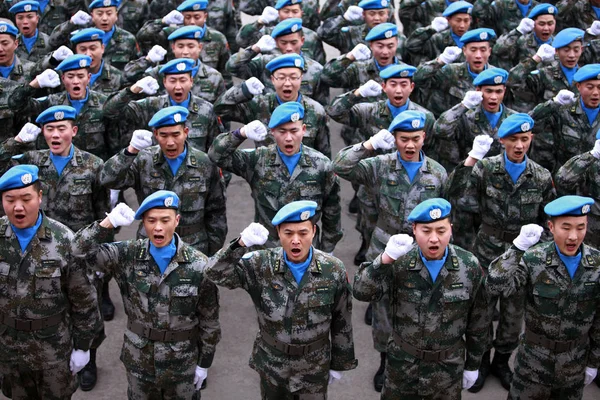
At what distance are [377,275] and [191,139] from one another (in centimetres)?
323

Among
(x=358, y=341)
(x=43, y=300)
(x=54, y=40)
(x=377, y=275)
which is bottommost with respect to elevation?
(x=358, y=341)

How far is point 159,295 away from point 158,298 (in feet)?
0.07

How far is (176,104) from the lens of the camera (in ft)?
26.1

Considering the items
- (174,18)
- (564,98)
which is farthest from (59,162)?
(564,98)

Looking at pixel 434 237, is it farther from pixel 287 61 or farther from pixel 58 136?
pixel 58 136

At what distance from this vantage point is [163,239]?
17.9 ft

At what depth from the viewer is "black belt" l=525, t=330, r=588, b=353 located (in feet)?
18.4

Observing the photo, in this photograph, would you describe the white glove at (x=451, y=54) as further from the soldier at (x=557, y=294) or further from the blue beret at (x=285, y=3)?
the soldier at (x=557, y=294)

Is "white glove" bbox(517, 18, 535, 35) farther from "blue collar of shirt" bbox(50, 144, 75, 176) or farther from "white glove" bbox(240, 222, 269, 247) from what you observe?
"white glove" bbox(240, 222, 269, 247)

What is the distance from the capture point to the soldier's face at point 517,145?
22.0 feet

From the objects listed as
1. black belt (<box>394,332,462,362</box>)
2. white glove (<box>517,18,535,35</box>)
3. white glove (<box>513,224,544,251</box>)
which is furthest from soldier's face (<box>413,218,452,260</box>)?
white glove (<box>517,18,535,35</box>)

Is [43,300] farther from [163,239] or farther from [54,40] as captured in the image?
[54,40]

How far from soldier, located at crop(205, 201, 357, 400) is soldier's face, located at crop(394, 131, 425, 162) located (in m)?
1.39

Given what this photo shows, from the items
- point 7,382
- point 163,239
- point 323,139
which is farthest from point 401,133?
point 7,382
